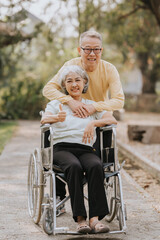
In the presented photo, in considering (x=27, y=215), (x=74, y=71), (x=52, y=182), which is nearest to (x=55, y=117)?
(x=74, y=71)

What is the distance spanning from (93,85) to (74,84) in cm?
33

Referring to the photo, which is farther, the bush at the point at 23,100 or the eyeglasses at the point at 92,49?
the bush at the point at 23,100

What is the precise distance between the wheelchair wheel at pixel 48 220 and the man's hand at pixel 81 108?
817 millimetres

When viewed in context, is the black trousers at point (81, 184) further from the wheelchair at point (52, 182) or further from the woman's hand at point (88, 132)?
the woman's hand at point (88, 132)

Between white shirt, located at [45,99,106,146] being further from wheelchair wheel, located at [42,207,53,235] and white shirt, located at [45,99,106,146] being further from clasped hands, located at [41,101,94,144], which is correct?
wheelchair wheel, located at [42,207,53,235]

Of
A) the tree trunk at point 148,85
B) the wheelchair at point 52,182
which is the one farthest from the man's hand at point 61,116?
the tree trunk at point 148,85

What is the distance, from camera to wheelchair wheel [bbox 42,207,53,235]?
3.39 m

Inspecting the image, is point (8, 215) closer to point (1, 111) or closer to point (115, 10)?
point (115, 10)

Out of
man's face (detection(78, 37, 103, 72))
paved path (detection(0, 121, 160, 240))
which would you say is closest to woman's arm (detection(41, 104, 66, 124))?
man's face (detection(78, 37, 103, 72))

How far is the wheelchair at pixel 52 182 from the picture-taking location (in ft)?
11.1

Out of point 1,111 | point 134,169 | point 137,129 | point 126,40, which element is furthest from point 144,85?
point 134,169

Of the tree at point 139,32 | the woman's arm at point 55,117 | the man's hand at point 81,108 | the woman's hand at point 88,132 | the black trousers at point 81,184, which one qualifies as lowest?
the black trousers at point 81,184

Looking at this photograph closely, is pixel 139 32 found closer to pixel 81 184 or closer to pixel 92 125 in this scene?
pixel 92 125

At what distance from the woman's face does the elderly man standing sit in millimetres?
55
